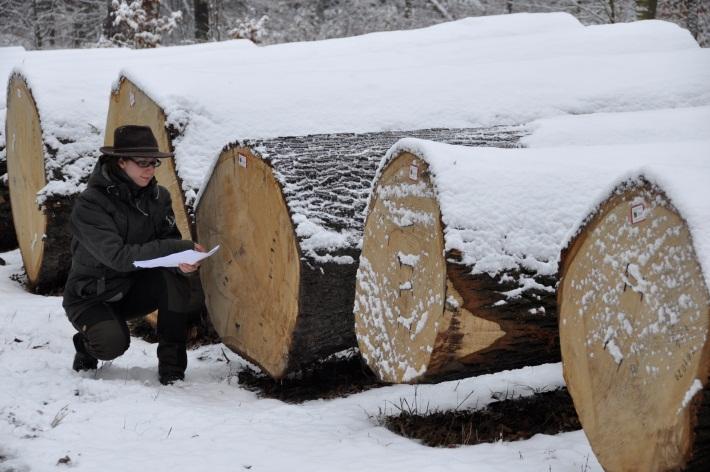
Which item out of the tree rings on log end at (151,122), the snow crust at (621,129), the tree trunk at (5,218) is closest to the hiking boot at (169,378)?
the tree rings on log end at (151,122)

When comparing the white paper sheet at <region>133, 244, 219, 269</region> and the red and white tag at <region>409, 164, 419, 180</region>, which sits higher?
the red and white tag at <region>409, 164, 419, 180</region>

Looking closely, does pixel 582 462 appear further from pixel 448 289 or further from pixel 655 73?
pixel 655 73

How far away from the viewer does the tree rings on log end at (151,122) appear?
4770mm

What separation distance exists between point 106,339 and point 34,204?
2561 mm

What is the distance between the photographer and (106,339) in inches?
162

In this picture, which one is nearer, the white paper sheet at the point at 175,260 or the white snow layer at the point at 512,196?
the white snow layer at the point at 512,196

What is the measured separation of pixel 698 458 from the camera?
218 centimetres

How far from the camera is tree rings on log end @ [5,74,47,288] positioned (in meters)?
5.94

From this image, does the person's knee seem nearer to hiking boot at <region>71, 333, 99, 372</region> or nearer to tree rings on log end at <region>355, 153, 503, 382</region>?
hiking boot at <region>71, 333, 99, 372</region>

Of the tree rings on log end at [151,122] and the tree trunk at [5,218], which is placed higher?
the tree rings on log end at [151,122]

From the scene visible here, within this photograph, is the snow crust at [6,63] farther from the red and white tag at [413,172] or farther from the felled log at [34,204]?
the red and white tag at [413,172]

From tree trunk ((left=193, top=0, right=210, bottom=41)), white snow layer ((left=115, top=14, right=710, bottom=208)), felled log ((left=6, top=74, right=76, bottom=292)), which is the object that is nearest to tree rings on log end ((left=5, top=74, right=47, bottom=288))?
felled log ((left=6, top=74, right=76, bottom=292))

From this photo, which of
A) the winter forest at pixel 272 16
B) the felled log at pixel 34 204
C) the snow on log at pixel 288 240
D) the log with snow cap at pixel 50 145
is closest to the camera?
the snow on log at pixel 288 240

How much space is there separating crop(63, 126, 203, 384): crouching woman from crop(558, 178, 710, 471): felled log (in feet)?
6.96
